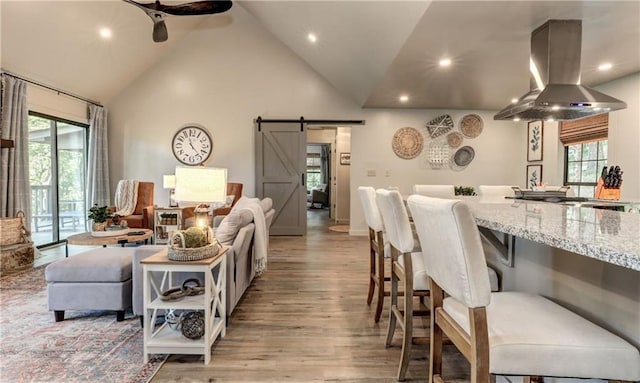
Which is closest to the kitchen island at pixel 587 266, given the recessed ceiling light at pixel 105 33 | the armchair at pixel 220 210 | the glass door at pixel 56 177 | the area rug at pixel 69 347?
the area rug at pixel 69 347

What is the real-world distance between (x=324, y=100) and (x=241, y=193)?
89.3 inches

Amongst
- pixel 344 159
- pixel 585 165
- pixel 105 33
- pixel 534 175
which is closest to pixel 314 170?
pixel 344 159

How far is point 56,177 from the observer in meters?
5.25

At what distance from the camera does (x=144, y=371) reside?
1848 mm

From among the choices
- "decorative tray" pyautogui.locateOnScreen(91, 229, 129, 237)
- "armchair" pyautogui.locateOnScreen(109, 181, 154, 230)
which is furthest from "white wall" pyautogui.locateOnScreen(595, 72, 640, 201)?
"armchair" pyautogui.locateOnScreen(109, 181, 154, 230)

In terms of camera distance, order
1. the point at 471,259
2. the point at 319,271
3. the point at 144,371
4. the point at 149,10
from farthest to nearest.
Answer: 1. the point at 319,271
2. the point at 149,10
3. the point at 144,371
4. the point at 471,259

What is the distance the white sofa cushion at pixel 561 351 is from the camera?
0.93 metres

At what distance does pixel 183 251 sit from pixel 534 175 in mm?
5924

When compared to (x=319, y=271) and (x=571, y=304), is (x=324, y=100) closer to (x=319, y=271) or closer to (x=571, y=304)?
(x=319, y=271)

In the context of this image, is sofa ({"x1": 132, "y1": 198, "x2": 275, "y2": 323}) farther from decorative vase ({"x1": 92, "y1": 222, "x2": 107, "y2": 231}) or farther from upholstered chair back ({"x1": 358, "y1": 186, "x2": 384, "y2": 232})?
decorative vase ({"x1": 92, "y1": 222, "x2": 107, "y2": 231})

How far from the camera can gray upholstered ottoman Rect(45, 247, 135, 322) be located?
2406mm

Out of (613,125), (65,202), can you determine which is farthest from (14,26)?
(613,125)

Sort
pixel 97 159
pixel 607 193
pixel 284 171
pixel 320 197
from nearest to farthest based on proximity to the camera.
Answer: pixel 607 193 → pixel 97 159 → pixel 284 171 → pixel 320 197

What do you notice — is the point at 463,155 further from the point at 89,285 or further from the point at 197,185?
the point at 89,285
